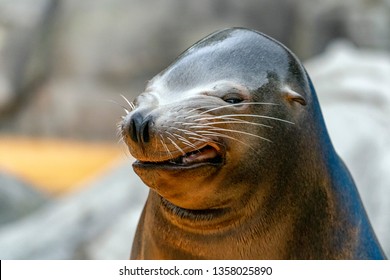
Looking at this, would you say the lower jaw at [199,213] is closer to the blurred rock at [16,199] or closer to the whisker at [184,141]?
the whisker at [184,141]

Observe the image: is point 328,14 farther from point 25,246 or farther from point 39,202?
point 25,246

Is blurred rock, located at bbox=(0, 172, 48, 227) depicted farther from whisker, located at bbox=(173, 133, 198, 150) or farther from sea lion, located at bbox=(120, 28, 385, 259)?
whisker, located at bbox=(173, 133, 198, 150)

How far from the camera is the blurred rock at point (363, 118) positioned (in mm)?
6359

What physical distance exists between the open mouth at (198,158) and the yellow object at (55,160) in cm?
814

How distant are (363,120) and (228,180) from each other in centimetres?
479

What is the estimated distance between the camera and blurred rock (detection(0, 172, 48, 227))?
32.7 ft

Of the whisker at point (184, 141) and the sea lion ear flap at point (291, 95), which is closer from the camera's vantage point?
the whisker at point (184, 141)

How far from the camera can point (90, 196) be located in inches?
314

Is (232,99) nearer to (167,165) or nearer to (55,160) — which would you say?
(167,165)

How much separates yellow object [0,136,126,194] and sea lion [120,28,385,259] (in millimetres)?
7917

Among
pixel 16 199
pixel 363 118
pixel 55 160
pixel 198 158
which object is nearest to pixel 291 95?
pixel 198 158

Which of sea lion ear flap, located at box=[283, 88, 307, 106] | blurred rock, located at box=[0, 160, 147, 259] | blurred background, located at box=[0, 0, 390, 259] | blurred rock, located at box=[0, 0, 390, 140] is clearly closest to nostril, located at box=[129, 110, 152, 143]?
sea lion ear flap, located at box=[283, 88, 307, 106]

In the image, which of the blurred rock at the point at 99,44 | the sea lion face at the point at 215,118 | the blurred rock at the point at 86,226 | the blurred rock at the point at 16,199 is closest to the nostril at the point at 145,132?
the sea lion face at the point at 215,118
